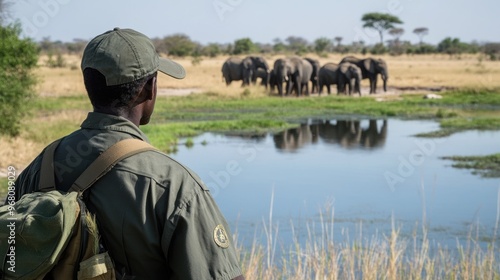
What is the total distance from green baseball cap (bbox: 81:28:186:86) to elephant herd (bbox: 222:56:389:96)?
112ft

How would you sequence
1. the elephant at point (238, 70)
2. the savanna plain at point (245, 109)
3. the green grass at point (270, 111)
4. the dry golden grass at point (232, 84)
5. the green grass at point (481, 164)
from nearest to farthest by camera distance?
the green grass at point (481, 164), the savanna plain at point (245, 109), the green grass at point (270, 111), the dry golden grass at point (232, 84), the elephant at point (238, 70)

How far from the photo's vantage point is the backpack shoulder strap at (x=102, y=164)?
2.39 meters

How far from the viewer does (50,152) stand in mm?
2561

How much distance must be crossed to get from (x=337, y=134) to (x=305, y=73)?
16.2 m

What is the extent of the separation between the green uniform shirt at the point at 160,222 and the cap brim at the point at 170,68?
0.35 meters

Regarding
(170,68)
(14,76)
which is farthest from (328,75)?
(170,68)

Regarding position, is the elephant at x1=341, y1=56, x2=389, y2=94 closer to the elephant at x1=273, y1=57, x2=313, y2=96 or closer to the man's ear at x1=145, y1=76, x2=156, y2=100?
the elephant at x1=273, y1=57, x2=313, y2=96

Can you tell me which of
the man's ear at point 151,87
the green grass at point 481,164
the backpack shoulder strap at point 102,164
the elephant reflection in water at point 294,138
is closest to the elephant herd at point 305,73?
the elephant reflection in water at point 294,138

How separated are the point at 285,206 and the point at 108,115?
9.58 metres

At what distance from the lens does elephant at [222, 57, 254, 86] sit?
135 feet

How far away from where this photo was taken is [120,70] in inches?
98.6

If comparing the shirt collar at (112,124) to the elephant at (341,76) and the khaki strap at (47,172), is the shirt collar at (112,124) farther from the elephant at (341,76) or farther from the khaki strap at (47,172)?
the elephant at (341,76)

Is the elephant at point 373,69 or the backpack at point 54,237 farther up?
the backpack at point 54,237

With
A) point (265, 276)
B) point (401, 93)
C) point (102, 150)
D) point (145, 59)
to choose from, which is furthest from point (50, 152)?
point (401, 93)
